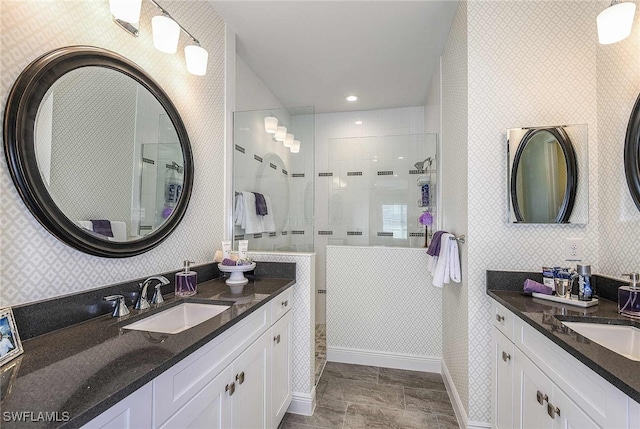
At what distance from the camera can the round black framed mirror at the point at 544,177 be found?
1662mm

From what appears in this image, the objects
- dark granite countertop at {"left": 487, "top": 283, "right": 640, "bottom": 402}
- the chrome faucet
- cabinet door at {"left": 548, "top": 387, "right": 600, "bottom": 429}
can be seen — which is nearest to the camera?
dark granite countertop at {"left": 487, "top": 283, "right": 640, "bottom": 402}

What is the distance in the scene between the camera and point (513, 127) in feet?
5.73

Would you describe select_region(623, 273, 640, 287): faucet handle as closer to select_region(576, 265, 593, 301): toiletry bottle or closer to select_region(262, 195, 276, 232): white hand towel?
select_region(576, 265, 593, 301): toiletry bottle

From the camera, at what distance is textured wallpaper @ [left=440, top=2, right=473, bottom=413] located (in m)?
1.88

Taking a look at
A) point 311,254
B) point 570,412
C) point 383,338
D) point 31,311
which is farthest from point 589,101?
point 31,311

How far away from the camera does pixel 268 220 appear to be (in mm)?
2545

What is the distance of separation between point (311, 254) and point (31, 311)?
146cm

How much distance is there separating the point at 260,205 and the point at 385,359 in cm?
184

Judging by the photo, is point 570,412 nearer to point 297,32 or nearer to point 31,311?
point 31,311

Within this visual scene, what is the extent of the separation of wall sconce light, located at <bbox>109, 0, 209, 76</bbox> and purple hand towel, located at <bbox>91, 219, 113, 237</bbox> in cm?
86

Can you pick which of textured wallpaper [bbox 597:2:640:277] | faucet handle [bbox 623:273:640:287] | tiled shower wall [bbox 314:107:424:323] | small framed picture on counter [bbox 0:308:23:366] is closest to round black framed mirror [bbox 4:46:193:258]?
small framed picture on counter [bbox 0:308:23:366]

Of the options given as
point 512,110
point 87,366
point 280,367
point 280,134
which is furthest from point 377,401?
point 280,134

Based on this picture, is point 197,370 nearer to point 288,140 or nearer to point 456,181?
point 456,181

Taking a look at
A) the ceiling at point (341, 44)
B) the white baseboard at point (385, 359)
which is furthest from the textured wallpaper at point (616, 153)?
the white baseboard at point (385, 359)
